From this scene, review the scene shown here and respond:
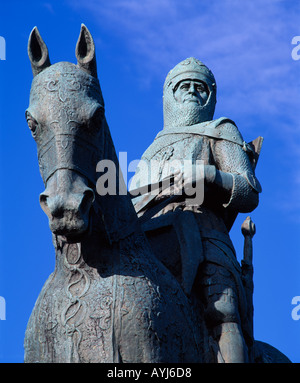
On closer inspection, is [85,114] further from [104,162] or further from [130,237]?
[130,237]

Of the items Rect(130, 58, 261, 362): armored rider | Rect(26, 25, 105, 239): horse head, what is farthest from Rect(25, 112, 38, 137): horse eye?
Rect(130, 58, 261, 362): armored rider

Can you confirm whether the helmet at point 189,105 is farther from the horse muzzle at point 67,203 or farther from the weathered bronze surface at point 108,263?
the horse muzzle at point 67,203

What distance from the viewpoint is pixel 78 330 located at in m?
8.65

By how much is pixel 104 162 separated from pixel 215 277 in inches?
82.4

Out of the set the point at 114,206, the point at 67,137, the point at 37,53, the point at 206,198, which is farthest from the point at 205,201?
the point at 67,137

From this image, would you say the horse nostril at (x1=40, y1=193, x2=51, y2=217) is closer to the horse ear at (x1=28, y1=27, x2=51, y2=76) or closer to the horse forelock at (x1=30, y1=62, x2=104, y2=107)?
the horse forelock at (x1=30, y1=62, x2=104, y2=107)

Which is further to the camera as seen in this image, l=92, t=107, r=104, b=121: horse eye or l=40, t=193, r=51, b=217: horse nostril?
l=92, t=107, r=104, b=121: horse eye

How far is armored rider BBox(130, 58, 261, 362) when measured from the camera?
1006 cm

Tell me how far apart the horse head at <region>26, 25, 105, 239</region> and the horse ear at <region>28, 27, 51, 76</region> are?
15 cm

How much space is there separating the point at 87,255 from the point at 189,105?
363 centimetres

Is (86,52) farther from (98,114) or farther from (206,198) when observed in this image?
(206,198)

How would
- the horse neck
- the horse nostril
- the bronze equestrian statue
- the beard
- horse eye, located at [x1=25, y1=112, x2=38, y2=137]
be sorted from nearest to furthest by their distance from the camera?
1. the horse nostril
2. the bronze equestrian statue
3. horse eye, located at [x1=25, y1=112, x2=38, y2=137]
4. the horse neck
5. the beard

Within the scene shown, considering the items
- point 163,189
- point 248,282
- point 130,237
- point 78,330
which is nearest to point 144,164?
point 163,189

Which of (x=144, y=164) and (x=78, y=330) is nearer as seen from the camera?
(x=78, y=330)
